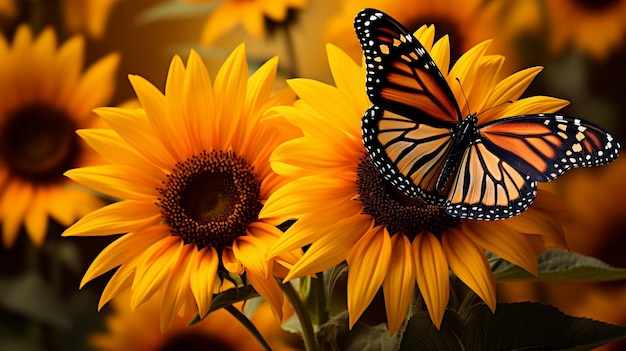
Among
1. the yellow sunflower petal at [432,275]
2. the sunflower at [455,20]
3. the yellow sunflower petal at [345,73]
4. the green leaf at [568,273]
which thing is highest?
the sunflower at [455,20]

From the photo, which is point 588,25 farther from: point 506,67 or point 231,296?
point 231,296

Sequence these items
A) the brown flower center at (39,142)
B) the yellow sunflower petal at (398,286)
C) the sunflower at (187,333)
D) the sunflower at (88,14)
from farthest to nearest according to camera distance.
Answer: the sunflower at (88,14) < the brown flower center at (39,142) < the sunflower at (187,333) < the yellow sunflower petal at (398,286)

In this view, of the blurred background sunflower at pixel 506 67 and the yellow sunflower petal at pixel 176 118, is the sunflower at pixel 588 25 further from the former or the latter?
the yellow sunflower petal at pixel 176 118

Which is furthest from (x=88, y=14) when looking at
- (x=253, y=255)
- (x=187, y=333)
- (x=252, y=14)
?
(x=253, y=255)

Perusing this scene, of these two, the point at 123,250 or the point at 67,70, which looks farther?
the point at 67,70

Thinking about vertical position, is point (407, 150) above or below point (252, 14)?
below

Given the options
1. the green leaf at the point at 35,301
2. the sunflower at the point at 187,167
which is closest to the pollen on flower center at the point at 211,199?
the sunflower at the point at 187,167

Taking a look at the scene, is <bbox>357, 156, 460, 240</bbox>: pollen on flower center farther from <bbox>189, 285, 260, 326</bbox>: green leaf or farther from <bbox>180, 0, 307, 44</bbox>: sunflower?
<bbox>180, 0, 307, 44</bbox>: sunflower
